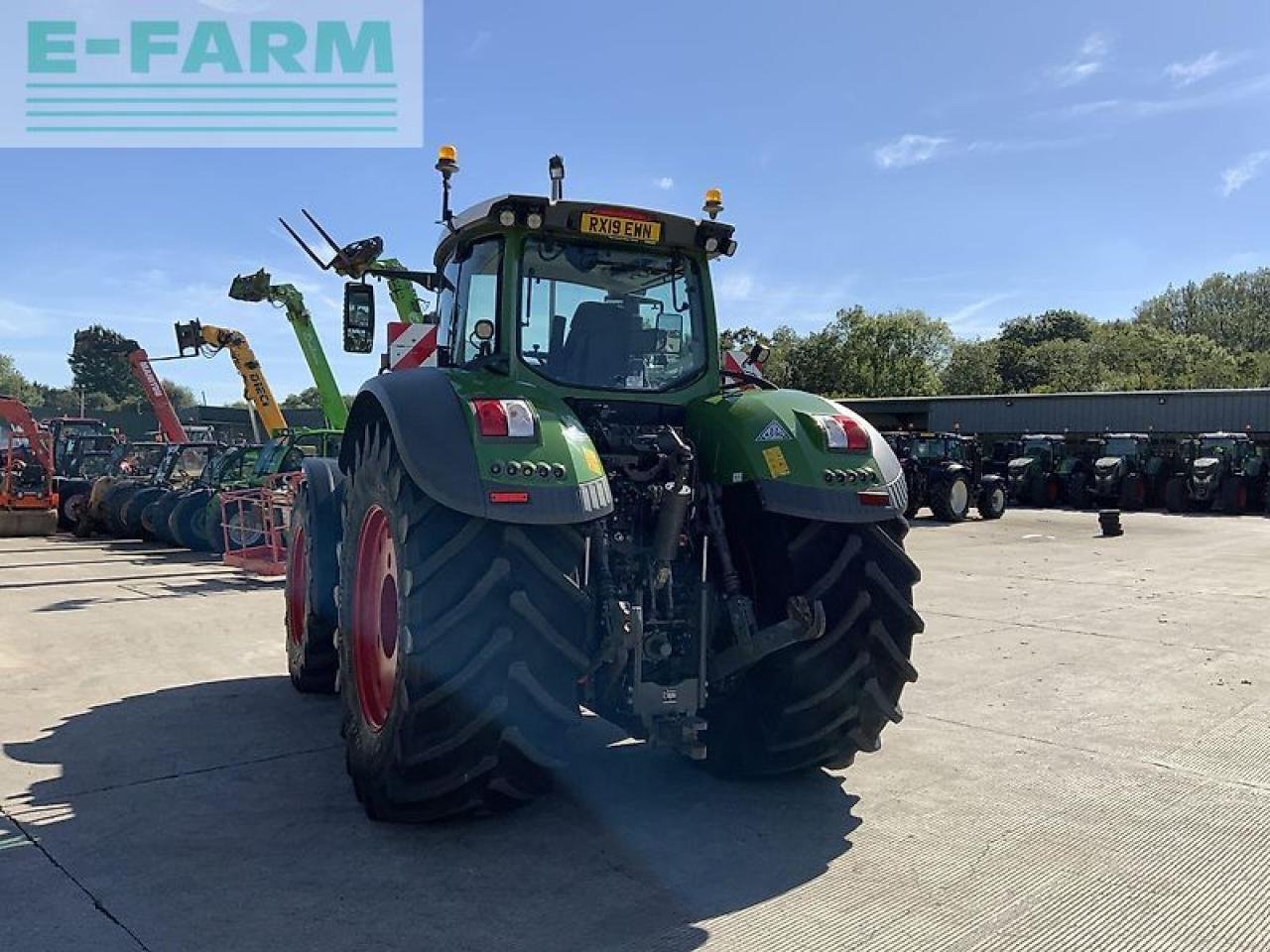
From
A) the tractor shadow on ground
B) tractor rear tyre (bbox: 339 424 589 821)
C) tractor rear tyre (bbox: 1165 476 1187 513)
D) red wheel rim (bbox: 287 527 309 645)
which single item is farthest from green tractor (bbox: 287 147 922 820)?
tractor rear tyre (bbox: 1165 476 1187 513)

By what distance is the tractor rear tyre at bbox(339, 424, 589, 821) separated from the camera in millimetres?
3539

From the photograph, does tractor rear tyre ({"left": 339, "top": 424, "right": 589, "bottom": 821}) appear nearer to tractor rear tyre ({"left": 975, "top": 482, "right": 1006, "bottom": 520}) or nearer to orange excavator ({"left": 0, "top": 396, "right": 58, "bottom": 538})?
orange excavator ({"left": 0, "top": 396, "right": 58, "bottom": 538})

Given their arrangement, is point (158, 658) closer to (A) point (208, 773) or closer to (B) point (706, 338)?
(A) point (208, 773)

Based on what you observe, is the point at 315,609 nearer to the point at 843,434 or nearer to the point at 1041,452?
the point at 843,434

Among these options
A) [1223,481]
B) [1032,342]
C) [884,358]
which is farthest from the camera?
[1032,342]

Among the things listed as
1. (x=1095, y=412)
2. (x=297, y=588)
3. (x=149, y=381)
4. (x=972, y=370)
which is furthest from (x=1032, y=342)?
(x=297, y=588)

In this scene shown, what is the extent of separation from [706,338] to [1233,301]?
210 feet

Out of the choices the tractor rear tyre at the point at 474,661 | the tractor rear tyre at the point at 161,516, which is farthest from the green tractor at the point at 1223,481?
the tractor rear tyre at the point at 474,661

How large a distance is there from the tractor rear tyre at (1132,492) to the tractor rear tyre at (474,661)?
86.7 ft

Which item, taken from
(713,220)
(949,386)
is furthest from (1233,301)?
(713,220)

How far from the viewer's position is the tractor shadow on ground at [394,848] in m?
3.11

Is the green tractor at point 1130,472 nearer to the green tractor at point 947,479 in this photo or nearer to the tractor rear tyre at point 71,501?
the green tractor at point 947,479

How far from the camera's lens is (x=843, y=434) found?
4203 mm

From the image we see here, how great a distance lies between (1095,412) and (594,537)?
106 feet
